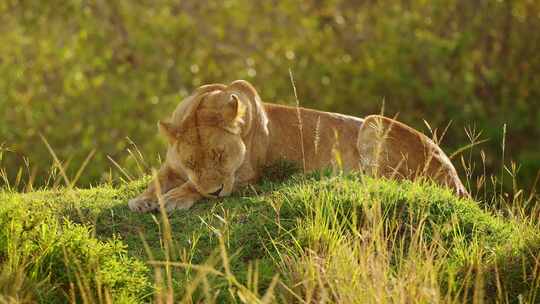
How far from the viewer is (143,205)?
6973 millimetres

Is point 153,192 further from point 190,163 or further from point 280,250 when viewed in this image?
point 280,250

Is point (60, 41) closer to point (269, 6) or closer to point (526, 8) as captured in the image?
point (269, 6)

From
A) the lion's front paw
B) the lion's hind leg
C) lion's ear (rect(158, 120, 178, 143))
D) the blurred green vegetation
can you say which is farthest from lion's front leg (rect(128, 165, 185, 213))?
the blurred green vegetation

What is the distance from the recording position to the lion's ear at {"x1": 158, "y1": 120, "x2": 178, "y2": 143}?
23.8 ft

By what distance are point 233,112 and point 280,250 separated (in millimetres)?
1603

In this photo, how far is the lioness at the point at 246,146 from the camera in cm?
711

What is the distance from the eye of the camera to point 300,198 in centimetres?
645

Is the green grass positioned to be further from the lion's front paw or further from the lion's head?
the lion's head

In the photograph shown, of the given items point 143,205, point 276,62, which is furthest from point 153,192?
point 276,62

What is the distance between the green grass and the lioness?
0.18 metres

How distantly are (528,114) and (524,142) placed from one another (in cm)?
43

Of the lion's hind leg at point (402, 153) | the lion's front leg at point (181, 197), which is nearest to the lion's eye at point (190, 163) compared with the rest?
the lion's front leg at point (181, 197)

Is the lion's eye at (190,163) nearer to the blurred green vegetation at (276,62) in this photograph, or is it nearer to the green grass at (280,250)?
the green grass at (280,250)

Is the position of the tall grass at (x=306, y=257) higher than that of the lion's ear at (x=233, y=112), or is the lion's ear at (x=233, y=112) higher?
the lion's ear at (x=233, y=112)
